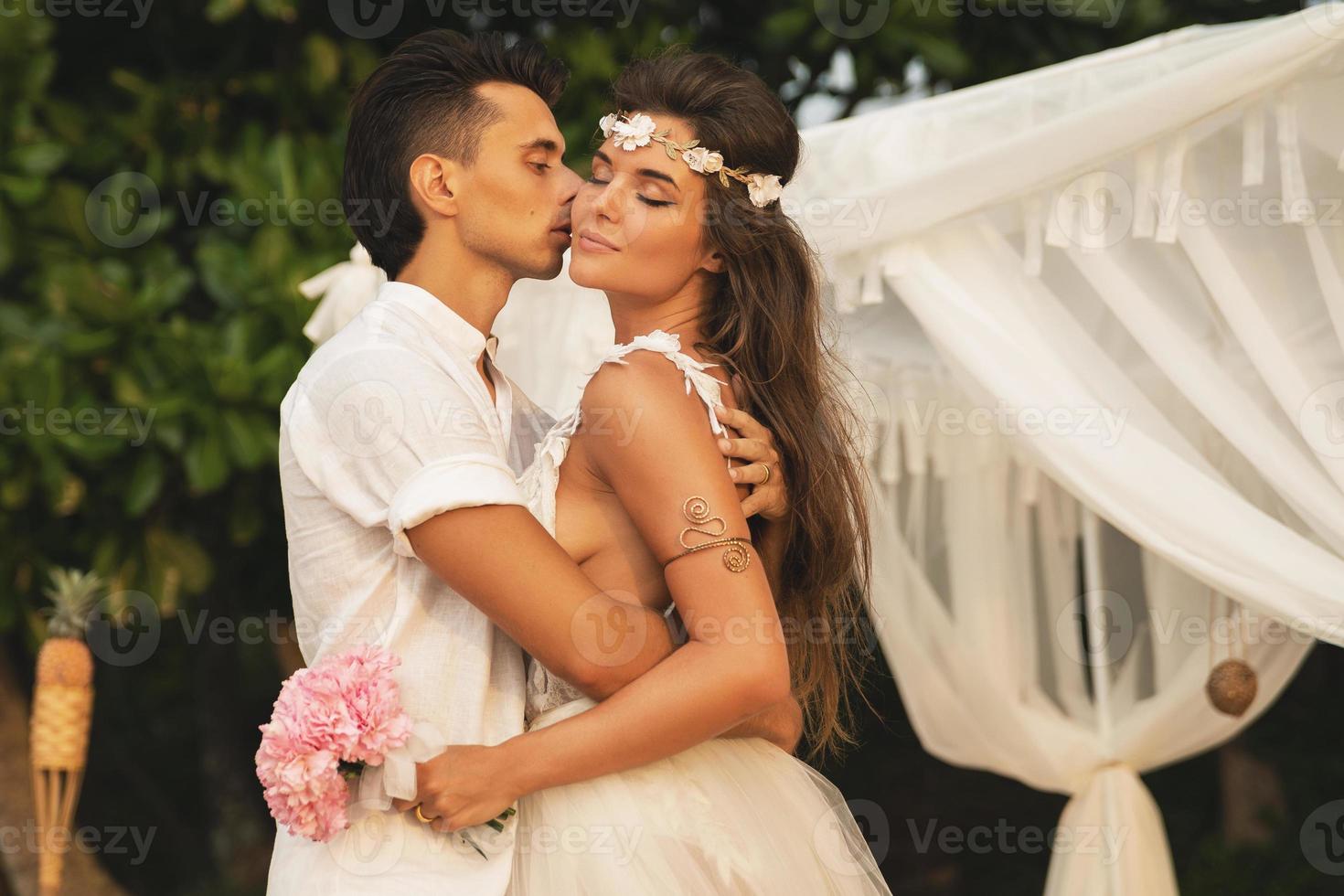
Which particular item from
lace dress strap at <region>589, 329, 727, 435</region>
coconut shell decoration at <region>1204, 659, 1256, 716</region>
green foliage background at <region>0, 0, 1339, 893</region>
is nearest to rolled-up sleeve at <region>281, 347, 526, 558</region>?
lace dress strap at <region>589, 329, 727, 435</region>

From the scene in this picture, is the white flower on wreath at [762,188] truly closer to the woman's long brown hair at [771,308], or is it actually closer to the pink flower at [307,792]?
the woman's long brown hair at [771,308]

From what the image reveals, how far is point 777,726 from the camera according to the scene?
2316 mm

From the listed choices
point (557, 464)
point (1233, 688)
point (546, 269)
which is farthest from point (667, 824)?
point (1233, 688)

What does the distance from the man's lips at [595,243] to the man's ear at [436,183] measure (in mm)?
247

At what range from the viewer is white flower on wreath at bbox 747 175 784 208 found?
2266 mm

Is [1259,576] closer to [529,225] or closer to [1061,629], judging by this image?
[1061,629]

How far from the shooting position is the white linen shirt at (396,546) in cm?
193

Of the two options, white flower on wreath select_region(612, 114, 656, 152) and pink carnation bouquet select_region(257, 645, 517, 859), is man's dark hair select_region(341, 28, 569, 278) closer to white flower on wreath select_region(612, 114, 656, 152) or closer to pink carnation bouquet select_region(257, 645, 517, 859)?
white flower on wreath select_region(612, 114, 656, 152)

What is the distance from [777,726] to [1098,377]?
103cm

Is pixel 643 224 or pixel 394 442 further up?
pixel 643 224

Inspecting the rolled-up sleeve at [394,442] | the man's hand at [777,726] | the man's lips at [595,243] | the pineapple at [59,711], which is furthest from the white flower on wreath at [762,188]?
the pineapple at [59,711]

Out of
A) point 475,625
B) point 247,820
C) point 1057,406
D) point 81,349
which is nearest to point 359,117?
point 475,625

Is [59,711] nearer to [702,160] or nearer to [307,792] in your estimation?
[307,792]

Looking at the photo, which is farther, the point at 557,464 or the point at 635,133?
the point at 635,133
